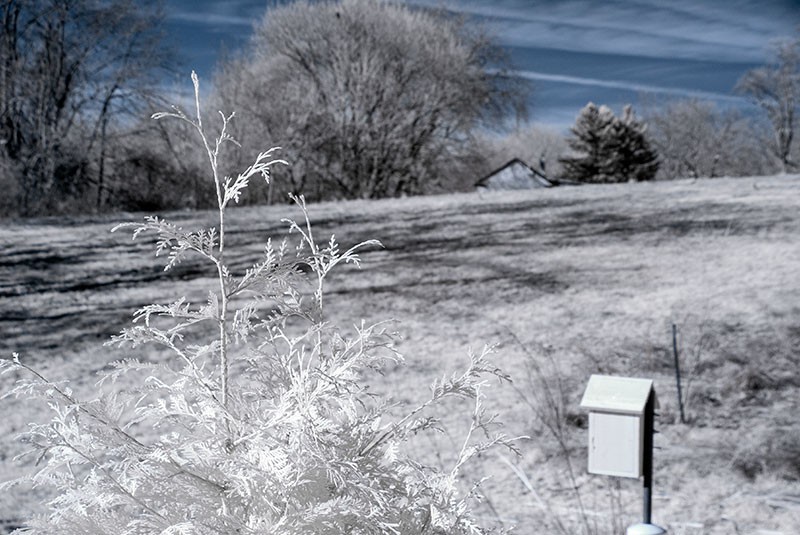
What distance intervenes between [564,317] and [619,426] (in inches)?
98.7

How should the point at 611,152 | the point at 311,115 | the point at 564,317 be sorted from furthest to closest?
the point at 611,152 → the point at 311,115 → the point at 564,317

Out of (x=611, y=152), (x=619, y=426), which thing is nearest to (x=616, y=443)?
(x=619, y=426)

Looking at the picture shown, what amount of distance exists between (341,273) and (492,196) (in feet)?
16.0

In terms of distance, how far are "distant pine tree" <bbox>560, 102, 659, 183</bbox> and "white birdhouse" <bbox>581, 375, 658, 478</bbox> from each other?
3236 centimetres

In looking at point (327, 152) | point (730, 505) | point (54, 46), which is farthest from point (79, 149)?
point (730, 505)

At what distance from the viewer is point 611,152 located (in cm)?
3494

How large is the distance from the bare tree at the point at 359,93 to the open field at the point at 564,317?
27.8ft

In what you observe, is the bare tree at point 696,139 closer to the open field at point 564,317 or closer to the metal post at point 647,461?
the open field at point 564,317

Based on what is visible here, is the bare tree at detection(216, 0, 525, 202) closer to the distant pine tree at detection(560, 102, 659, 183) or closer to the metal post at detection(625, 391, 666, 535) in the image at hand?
the metal post at detection(625, 391, 666, 535)

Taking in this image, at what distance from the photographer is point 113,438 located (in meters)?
1.17

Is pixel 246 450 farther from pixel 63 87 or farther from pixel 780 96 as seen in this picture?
pixel 780 96

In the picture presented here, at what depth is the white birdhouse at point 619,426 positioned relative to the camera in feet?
9.86

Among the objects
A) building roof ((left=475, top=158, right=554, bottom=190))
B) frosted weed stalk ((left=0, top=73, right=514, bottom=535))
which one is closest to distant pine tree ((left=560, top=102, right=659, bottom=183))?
building roof ((left=475, top=158, right=554, bottom=190))

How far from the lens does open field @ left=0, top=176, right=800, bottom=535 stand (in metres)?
3.70
